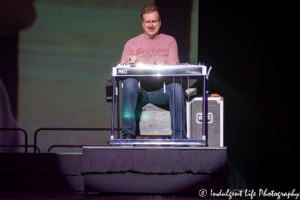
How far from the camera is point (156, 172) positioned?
7.64 ft

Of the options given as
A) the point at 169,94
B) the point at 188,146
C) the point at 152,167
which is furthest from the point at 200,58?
the point at 152,167

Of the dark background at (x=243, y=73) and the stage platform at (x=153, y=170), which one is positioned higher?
the dark background at (x=243, y=73)

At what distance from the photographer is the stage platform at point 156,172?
233 cm

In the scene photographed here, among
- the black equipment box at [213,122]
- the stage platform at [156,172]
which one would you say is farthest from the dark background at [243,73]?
the stage platform at [156,172]

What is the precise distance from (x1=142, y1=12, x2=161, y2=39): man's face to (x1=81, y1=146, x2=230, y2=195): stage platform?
4.01 feet

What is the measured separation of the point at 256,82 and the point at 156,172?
5.73 feet

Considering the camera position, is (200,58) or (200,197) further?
(200,58)

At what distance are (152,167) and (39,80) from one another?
252 cm

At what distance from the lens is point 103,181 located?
7.70ft

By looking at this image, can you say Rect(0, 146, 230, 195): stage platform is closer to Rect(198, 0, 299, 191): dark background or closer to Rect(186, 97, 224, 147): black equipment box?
Rect(186, 97, 224, 147): black equipment box

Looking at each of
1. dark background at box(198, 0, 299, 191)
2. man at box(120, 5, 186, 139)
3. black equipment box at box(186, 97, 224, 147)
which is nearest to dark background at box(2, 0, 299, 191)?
dark background at box(198, 0, 299, 191)

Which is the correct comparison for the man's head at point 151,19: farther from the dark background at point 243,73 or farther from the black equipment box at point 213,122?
the dark background at point 243,73

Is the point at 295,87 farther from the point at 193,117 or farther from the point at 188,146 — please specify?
the point at 188,146

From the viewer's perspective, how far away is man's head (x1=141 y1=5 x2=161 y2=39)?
302 cm
